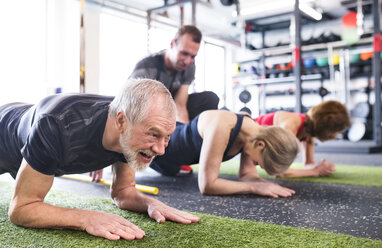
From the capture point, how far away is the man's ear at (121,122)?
1.16m

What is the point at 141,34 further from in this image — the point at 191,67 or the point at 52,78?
the point at 191,67

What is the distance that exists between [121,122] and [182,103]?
1692mm

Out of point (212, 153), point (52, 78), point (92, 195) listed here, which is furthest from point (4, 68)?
point (212, 153)

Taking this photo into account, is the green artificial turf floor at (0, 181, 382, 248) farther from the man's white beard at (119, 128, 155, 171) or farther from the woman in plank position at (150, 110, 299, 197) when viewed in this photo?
the woman in plank position at (150, 110, 299, 197)

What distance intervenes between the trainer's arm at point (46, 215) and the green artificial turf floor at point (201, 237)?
3 cm

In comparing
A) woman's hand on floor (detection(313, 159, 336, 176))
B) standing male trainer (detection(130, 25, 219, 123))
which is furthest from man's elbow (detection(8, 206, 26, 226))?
woman's hand on floor (detection(313, 159, 336, 176))

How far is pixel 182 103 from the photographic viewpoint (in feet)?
9.36

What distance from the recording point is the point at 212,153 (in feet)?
5.89

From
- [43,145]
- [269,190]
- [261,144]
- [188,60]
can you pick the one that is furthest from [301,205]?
[188,60]

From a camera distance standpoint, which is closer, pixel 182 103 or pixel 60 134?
pixel 60 134

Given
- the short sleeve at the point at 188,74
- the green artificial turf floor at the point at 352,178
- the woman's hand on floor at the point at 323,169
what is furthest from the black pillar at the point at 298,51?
the short sleeve at the point at 188,74

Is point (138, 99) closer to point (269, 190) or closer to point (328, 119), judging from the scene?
point (269, 190)

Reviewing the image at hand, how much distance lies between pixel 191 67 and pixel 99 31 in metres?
4.02

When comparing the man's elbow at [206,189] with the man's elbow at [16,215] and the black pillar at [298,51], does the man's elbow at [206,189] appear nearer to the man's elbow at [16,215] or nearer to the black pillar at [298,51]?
the man's elbow at [16,215]
